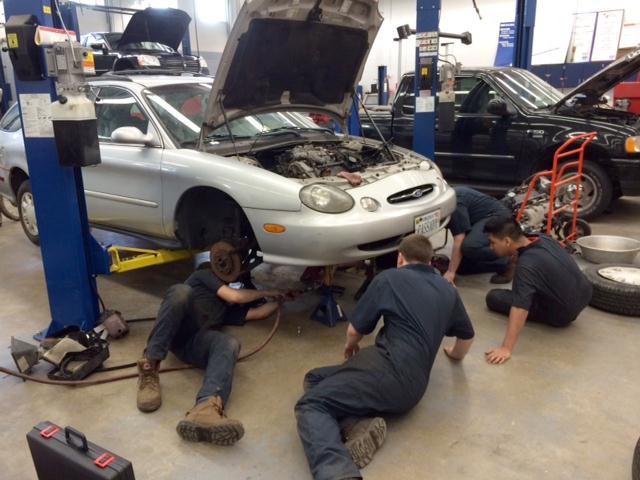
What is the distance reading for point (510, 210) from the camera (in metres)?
4.58

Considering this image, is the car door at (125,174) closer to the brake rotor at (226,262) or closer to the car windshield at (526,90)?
the brake rotor at (226,262)

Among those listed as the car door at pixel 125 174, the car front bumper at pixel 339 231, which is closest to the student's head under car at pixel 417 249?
the car front bumper at pixel 339 231

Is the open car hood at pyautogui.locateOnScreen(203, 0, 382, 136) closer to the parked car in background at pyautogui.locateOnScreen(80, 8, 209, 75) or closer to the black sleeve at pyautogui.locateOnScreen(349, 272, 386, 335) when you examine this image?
the black sleeve at pyautogui.locateOnScreen(349, 272, 386, 335)

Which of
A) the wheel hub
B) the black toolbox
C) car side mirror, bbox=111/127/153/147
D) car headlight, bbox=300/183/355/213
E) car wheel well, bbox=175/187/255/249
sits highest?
car side mirror, bbox=111/127/153/147

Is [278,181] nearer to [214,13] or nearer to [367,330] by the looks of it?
[367,330]

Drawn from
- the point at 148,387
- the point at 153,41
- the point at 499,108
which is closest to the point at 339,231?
the point at 148,387

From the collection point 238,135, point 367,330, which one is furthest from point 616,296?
point 238,135

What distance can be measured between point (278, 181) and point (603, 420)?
81.2 inches

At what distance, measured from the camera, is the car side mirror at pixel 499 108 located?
19.0ft

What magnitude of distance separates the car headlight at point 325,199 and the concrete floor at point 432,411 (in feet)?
2.87

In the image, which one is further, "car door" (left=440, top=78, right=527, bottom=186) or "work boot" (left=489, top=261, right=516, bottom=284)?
"car door" (left=440, top=78, right=527, bottom=186)

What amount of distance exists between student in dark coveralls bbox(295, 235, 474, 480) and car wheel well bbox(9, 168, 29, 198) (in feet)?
12.9

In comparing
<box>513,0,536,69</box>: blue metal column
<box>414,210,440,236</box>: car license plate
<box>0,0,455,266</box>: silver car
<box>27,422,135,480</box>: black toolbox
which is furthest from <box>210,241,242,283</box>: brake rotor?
<box>513,0,536,69</box>: blue metal column

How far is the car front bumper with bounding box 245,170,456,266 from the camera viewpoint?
2942mm
